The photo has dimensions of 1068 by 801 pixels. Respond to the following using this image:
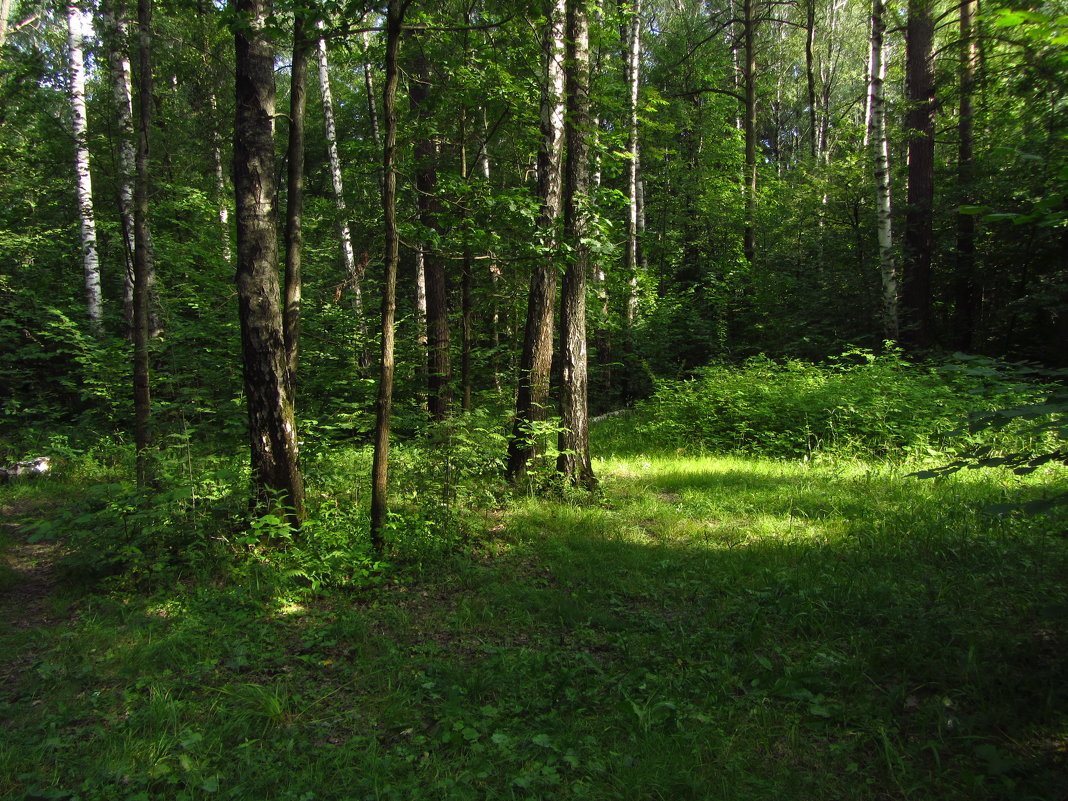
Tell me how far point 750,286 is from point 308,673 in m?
16.4

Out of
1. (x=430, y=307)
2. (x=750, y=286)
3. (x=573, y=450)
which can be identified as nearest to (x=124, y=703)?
(x=573, y=450)

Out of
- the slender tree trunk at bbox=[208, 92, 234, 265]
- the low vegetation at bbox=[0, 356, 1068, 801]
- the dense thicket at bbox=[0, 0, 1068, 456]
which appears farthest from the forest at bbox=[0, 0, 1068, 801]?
the slender tree trunk at bbox=[208, 92, 234, 265]

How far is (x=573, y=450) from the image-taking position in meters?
7.20

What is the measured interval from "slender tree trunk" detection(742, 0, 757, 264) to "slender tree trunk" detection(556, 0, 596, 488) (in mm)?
11430

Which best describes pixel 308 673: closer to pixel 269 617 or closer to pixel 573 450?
pixel 269 617

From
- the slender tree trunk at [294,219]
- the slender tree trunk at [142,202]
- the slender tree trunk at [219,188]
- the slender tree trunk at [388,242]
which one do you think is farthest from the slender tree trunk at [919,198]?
the slender tree trunk at [219,188]

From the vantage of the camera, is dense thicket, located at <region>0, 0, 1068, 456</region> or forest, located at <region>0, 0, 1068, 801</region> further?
dense thicket, located at <region>0, 0, 1068, 456</region>

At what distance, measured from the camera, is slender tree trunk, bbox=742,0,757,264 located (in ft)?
53.8

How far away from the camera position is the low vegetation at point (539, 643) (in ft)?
8.96

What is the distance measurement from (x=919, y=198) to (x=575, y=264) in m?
9.99

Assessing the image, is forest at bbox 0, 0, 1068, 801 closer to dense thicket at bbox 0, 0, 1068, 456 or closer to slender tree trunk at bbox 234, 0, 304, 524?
slender tree trunk at bbox 234, 0, 304, 524

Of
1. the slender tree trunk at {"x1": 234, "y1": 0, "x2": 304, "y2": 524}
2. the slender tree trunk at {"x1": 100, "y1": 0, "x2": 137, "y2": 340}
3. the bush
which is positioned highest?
the slender tree trunk at {"x1": 100, "y1": 0, "x2": 137, "y2": 340}

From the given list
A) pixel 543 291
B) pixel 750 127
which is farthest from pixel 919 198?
pixel 543 291

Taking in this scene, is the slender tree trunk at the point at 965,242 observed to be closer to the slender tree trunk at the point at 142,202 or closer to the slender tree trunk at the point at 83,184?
the slender tree trunk at the point at 142,202
